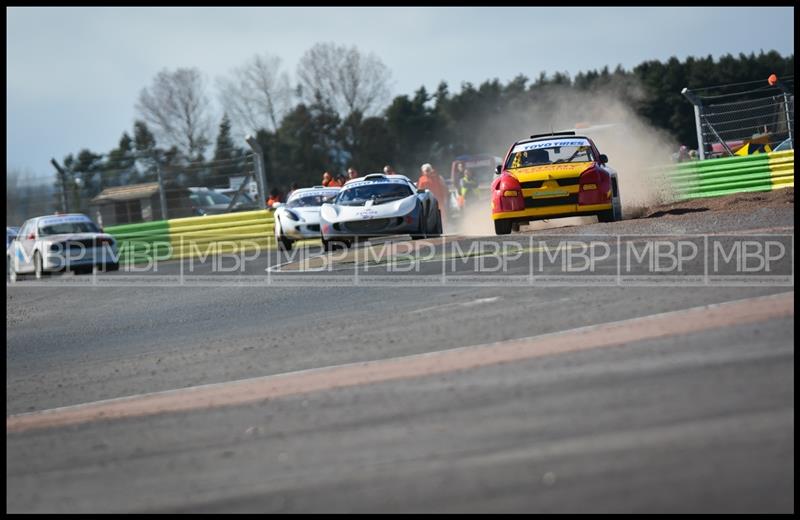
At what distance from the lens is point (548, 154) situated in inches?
729

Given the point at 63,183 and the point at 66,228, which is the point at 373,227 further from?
the point at 63,183

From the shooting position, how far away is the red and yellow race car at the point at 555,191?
57.3ft

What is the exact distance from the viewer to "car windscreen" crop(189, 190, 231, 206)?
2719cm

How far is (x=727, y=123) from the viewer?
25.8 metres

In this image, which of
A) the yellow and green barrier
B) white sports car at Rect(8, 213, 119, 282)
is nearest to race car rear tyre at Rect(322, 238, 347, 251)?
white sports car at Rect(8, 213, 119, 282)

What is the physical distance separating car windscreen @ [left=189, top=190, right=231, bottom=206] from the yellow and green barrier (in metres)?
10.8

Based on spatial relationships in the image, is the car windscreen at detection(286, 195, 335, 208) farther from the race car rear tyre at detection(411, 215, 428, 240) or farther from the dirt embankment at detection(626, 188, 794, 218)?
the dirt embankment at detection(626, 188, 794, 218)

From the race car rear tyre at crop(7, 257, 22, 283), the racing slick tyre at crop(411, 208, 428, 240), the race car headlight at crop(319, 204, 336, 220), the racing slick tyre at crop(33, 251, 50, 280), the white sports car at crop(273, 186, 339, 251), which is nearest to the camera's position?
the racing slick tyre at crop(411, 208, 428, 240)

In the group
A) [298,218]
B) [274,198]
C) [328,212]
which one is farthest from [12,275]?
[328,212]

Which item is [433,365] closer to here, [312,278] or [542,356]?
[542,356]

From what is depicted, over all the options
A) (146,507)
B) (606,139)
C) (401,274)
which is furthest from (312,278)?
(606,139)

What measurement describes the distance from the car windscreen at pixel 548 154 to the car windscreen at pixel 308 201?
211 inches

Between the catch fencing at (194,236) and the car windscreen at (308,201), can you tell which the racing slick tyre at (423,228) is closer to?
the car windscreen at (308,201)

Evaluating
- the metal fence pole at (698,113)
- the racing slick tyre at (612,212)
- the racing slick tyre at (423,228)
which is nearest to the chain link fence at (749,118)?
the metal fence pole at (698,113)
